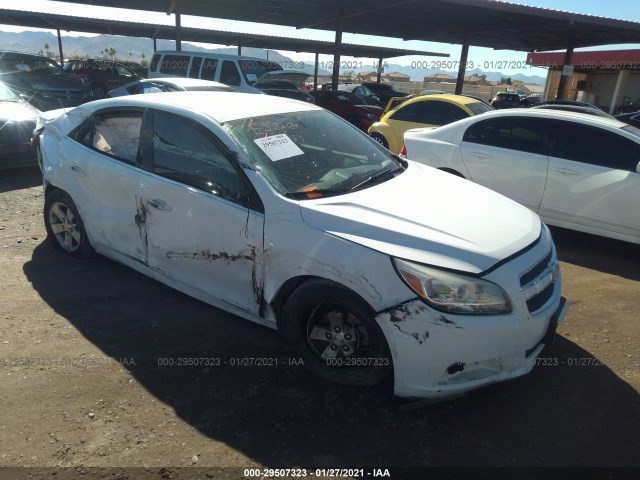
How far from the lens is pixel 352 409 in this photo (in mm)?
2592

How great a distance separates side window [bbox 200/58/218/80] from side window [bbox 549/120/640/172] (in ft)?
28.6

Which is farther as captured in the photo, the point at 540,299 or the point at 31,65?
the point at 31,65

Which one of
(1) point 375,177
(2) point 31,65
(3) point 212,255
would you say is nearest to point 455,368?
(1) point 375,177

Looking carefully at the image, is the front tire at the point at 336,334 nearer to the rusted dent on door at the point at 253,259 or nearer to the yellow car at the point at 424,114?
the rusted dent on door at the point at 253,259

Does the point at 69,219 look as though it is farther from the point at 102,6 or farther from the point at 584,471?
the point at 102,6

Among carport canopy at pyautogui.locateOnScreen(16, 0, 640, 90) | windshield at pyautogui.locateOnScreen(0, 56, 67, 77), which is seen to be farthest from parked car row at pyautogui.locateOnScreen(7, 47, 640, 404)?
carport canopy at pyautogui.locateOnScreen(16, 0, 640, 90)

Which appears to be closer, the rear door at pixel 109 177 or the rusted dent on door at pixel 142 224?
the rusted dent on door at pixel 142 224

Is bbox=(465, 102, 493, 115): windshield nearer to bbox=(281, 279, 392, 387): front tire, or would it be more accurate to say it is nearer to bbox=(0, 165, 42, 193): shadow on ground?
bbox=(281, 279, 392, 387): front tire

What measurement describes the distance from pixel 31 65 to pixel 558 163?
13744 mm

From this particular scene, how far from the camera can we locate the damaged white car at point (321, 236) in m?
2.33

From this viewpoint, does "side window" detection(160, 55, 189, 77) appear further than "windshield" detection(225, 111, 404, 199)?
Yes

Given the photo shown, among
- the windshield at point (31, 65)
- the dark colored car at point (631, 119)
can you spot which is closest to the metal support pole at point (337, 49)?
the windshield at point (31, 65)

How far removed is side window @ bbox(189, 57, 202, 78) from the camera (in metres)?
11.7

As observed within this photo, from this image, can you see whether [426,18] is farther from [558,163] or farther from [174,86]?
[558,163]
